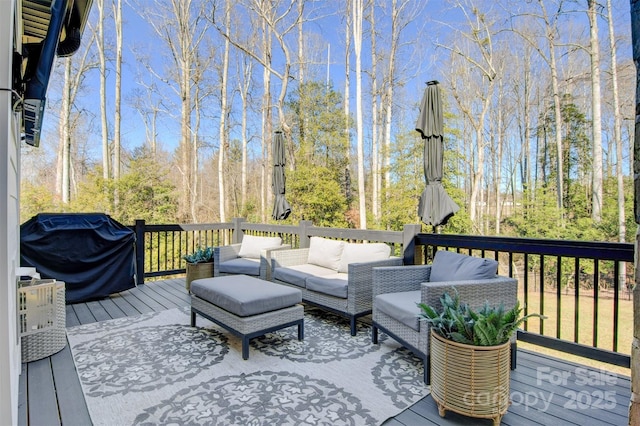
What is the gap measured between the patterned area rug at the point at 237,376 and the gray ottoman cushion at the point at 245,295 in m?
0.38

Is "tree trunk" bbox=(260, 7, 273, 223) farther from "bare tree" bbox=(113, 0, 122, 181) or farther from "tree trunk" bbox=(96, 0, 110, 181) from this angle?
"tree trunk" bbox=(96, 0, 110, 181)

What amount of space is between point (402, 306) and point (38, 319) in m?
2.85

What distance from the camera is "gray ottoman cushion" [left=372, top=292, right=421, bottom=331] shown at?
2.47 metres

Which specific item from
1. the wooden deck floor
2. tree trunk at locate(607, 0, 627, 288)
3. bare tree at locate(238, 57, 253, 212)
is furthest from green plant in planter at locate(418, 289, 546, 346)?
bare tree at locate(238, 57, 253, 212)

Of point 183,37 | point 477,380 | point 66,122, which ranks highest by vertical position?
point 183,37

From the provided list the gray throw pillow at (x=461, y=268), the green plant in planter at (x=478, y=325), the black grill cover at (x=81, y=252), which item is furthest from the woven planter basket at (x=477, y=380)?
the black grill cover at (x=81, y=252)

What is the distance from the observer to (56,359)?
2.76 m

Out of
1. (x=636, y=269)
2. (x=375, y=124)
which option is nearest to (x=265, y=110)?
(x=375, y=124)

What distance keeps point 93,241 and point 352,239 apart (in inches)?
135

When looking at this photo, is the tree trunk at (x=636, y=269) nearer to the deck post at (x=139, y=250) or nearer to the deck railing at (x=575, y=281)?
the deck railing at (x=575, y=281)

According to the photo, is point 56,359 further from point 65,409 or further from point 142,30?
point 142,30

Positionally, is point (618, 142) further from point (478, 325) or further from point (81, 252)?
point (81, 252)

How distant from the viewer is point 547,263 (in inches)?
425

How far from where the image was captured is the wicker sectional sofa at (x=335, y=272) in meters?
3.33
